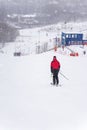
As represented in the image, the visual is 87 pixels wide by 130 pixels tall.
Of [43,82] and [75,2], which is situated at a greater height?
[75,2]

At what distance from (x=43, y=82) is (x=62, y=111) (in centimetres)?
398

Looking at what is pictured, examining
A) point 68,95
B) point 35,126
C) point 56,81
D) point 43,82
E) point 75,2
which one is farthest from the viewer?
point 75,2

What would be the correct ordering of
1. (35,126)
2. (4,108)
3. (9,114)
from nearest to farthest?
(35,126)
(9,114)
(4,108)

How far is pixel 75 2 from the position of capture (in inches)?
3561

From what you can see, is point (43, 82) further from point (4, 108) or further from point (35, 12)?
point (35, 12)

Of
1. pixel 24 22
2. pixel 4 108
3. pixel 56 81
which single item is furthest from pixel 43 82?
pixel 24 22

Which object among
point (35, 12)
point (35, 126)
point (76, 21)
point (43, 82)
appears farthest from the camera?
point (35, 12)

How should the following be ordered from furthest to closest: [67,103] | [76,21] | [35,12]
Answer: [35,12] → [76,21] → [67,103]

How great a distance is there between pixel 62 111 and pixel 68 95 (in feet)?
5.79

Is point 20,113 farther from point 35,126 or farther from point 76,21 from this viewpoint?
point 76,21

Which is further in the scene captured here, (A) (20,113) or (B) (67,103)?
(B) (67,103)

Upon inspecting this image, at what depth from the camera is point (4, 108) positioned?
6719 millimetres

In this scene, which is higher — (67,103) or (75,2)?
(75,2)

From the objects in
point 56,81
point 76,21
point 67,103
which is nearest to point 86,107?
point 67,103
